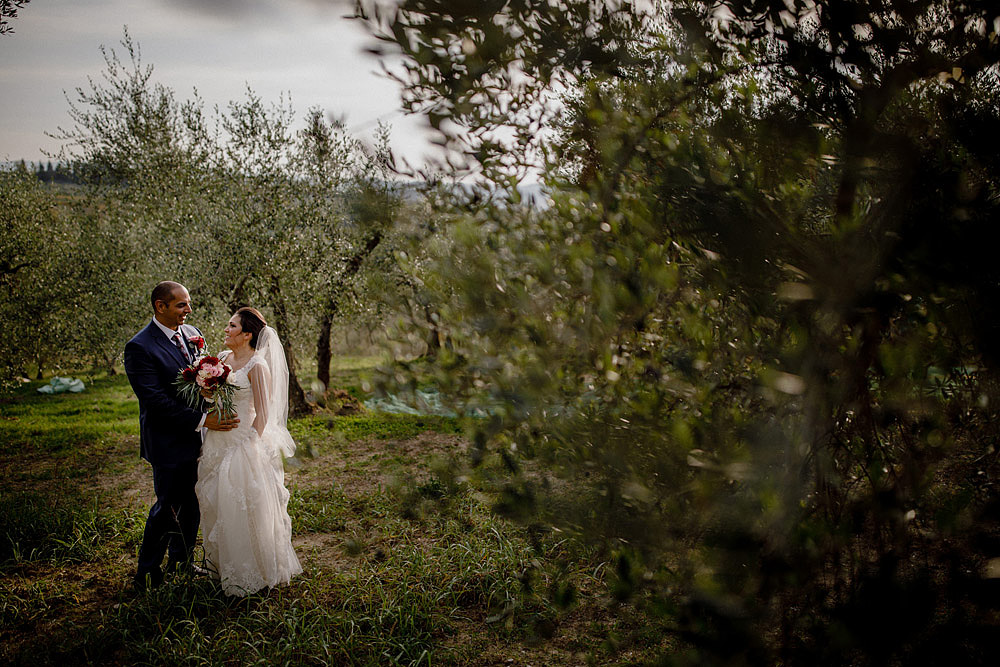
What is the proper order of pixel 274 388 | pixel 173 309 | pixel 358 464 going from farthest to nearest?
pixel 358 464, pixel 274 388, pixel 173 309

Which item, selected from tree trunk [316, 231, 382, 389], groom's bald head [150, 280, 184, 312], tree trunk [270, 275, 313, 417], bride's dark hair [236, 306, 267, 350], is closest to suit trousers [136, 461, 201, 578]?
bride's dark hair [236, 306, 267, 350]

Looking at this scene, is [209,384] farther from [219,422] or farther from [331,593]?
[331,593]

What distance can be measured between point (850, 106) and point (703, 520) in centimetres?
145

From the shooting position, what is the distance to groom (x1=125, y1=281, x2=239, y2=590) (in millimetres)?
5320

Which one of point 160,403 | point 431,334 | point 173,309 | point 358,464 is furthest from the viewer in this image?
point 358,464

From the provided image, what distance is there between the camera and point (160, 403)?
5.29 meters

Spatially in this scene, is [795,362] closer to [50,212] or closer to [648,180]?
[648,180]

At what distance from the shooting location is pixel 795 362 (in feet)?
6.29

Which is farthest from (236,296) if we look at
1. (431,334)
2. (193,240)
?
(431,334)

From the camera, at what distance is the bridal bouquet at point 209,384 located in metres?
5.18

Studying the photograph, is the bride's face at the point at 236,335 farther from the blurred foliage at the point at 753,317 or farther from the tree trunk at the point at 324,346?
the tree trunk at the point at 324,346

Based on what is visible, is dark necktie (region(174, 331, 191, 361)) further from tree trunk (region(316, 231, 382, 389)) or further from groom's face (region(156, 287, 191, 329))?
tree trunk (region(316, 231, 382, 389))

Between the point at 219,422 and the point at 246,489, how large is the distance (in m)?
0.63

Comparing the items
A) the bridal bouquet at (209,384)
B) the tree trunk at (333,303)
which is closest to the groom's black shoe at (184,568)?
the bridal bouquet at (209,384)
